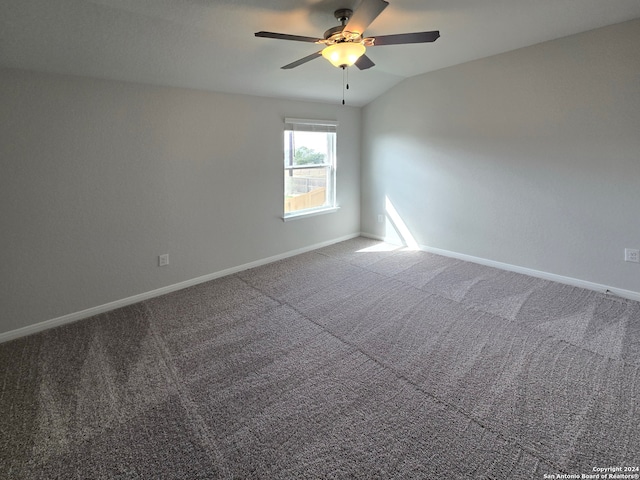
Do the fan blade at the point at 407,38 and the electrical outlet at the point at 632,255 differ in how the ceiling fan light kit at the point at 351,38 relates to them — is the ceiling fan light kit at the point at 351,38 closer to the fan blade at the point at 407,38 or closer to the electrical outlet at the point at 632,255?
the fan blade at the point at 407,38

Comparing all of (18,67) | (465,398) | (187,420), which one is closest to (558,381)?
(465,398)

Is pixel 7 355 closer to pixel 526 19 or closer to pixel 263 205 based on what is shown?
pixel 263 205

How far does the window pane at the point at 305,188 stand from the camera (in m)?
4.52

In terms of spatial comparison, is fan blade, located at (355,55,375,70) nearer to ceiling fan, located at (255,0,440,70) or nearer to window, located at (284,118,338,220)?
ceiling fan, located at (255,0,440,70)

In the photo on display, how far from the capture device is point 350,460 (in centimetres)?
155

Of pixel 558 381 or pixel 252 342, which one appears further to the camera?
pixel 252 342

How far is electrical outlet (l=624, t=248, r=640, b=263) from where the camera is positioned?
306 cm

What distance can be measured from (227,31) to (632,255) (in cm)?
406

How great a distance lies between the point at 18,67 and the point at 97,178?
90 cm

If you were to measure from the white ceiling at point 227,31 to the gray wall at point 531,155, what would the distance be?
1.04 feet

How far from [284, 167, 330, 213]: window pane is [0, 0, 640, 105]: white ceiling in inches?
51.7

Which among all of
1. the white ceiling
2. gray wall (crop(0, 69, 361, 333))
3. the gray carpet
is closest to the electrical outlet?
the gray carpet

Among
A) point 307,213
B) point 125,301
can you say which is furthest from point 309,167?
point 125,301

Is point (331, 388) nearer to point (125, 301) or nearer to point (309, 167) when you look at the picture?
point (125, 301)
